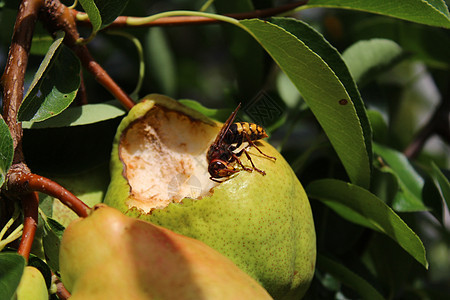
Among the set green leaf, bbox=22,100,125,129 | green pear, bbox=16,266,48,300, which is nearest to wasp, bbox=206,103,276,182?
green leaf, bbox=22,100,125,129

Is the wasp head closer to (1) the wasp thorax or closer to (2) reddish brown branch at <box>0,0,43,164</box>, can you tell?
(1) the wasp thorax

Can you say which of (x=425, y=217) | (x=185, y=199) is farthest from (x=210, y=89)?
(x=185, y=199)

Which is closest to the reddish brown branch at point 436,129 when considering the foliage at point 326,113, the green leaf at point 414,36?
the foliage at point 326,113

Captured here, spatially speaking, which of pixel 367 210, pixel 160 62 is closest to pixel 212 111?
pixel 367 210

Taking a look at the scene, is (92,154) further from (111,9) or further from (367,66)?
(367,66)

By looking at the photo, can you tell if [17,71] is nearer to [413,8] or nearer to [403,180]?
[413,8]

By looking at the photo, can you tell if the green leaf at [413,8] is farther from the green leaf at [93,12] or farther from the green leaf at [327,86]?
the green leaf at [93,12]

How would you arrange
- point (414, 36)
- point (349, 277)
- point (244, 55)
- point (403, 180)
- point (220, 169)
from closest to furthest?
point (220, 169)
point (349, 277)
point (403, 180)
point (244, 55)
point (414, 36)

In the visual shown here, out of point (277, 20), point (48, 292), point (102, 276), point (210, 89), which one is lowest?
point (210, 89)
